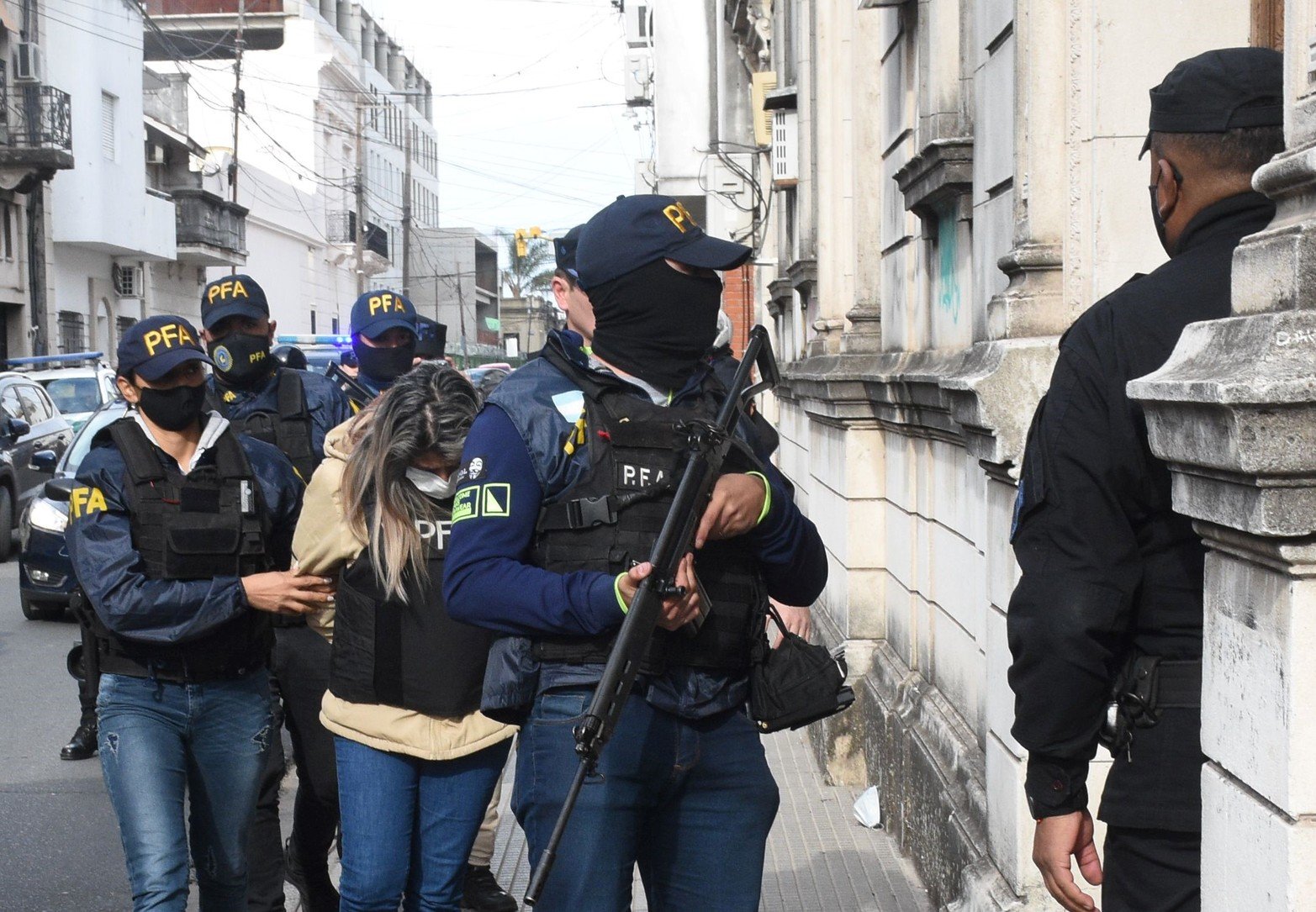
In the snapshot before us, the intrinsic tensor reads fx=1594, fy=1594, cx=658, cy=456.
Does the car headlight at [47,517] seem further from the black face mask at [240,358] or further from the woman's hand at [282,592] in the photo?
the woman's hand at [282,592]

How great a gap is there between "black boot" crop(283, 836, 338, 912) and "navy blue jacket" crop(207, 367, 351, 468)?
5.37 ft

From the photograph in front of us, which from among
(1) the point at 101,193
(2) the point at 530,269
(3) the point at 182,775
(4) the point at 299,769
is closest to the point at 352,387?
(4) the point at 299,769

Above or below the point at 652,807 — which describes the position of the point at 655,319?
above

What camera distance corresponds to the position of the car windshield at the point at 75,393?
2005 centimetres

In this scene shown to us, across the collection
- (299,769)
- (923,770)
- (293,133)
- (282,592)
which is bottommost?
(923,770)

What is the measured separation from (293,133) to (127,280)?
25113 millimetres

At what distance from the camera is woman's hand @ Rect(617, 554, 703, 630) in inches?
109

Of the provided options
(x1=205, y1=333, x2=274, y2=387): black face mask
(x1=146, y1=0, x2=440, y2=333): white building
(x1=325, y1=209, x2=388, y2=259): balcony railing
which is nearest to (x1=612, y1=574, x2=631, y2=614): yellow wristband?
(x1=205, y1=333, x2=274, y2=387): black face mask

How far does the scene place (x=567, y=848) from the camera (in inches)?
115

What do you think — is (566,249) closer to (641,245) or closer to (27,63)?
(641,245)

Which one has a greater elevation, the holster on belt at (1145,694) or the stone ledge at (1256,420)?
the stone ledge at (1256,420)

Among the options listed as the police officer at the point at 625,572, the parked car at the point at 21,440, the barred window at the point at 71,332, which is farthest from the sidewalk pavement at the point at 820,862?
the barred window at the point at 71,332

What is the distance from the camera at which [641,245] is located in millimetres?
3072

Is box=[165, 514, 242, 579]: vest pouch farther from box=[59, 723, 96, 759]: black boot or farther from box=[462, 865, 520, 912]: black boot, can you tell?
box=[59, 723, 96, 759]: black boot
